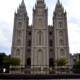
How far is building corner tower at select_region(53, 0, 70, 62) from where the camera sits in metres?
52.0

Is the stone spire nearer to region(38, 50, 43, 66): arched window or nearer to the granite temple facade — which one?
the granite temple facade

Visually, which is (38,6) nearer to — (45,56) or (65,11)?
(65,11)

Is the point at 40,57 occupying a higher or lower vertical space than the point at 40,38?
lower

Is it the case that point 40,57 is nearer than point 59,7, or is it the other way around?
point 40,57

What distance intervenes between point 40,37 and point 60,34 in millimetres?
7425

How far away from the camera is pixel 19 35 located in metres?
54.6

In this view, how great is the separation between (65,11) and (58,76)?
4017cm

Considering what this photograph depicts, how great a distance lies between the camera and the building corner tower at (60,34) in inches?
2049

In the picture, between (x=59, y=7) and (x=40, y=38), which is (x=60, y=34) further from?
(x=59, y=7)

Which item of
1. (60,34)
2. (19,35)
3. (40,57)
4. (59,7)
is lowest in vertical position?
(40,57)

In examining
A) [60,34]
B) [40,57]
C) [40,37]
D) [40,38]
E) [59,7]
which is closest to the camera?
[40,57]

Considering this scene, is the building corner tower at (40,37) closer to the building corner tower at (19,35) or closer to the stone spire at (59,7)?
the building corner tower at (19,35)

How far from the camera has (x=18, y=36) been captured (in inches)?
2136

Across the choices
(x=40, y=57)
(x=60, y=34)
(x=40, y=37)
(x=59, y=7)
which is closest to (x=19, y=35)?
(x=40, y=37)
